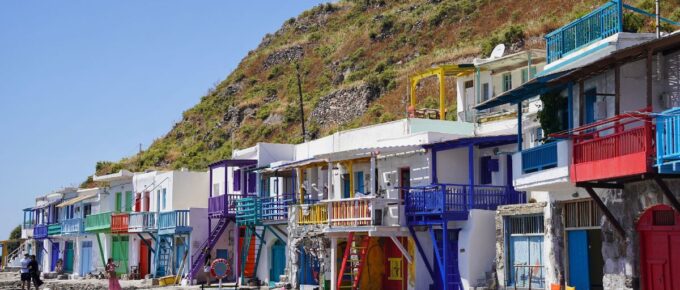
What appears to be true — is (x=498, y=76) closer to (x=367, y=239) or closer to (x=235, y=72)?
(x=367, y=239)

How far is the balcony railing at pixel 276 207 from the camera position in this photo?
4056cm

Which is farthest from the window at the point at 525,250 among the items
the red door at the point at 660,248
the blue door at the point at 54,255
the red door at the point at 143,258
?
the blue door at the point at 54,255

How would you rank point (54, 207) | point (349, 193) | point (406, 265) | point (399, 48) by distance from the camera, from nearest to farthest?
point (406, 265) → point (349, 193) → point (54, 207) → point (399, 48)

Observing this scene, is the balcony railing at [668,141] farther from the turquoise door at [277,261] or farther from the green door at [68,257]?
the green door at [68,257]

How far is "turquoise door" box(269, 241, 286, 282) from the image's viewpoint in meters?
42.6

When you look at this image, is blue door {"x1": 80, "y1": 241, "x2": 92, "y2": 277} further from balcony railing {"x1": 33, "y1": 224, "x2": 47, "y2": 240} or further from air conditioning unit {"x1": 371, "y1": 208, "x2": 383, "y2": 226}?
air conditioning unit {"x1": 371, "y1": 208, "x2": 383, "y2": 226}

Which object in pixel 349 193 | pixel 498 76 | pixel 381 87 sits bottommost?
pixel 349 193

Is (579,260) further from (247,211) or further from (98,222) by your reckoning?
(98,222)

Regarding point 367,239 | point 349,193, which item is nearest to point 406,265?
point 367,239

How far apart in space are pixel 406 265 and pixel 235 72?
83.6 metres

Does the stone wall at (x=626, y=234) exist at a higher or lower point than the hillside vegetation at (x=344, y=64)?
lower

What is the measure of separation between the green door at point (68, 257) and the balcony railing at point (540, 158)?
47.9 meters

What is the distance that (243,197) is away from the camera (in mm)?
44250

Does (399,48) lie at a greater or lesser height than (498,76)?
greater
